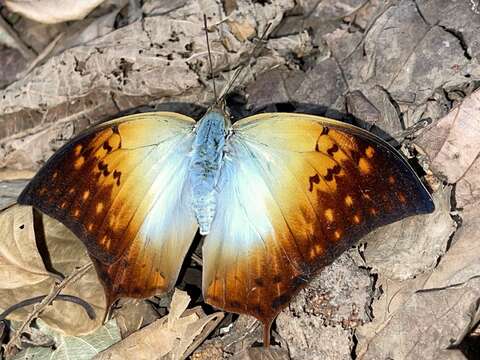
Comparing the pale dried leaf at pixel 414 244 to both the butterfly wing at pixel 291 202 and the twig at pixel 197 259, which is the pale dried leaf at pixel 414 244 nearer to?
the butterfly wing at pixel 291 202

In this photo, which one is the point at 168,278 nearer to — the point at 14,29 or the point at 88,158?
the point at 88,158

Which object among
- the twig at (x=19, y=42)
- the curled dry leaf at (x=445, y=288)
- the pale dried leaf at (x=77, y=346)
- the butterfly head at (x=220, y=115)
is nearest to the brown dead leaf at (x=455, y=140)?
the curled dry leaf at (x=445, y=288)

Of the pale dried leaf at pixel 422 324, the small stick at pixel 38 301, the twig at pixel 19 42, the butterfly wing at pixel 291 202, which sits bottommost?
the pale dried leaf at pixel 422 324

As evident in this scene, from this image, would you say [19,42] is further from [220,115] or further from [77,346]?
[77,346]

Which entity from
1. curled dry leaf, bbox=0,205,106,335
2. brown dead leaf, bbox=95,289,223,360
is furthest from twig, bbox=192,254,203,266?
curled dry leaf, bbox=0,205,106,335

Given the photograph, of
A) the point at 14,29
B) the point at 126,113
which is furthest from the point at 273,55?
the point at 14,29

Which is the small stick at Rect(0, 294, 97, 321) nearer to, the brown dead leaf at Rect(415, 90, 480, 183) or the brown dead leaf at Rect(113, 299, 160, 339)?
the brown dead leaf at Rect(113, 299, 160, 339)
